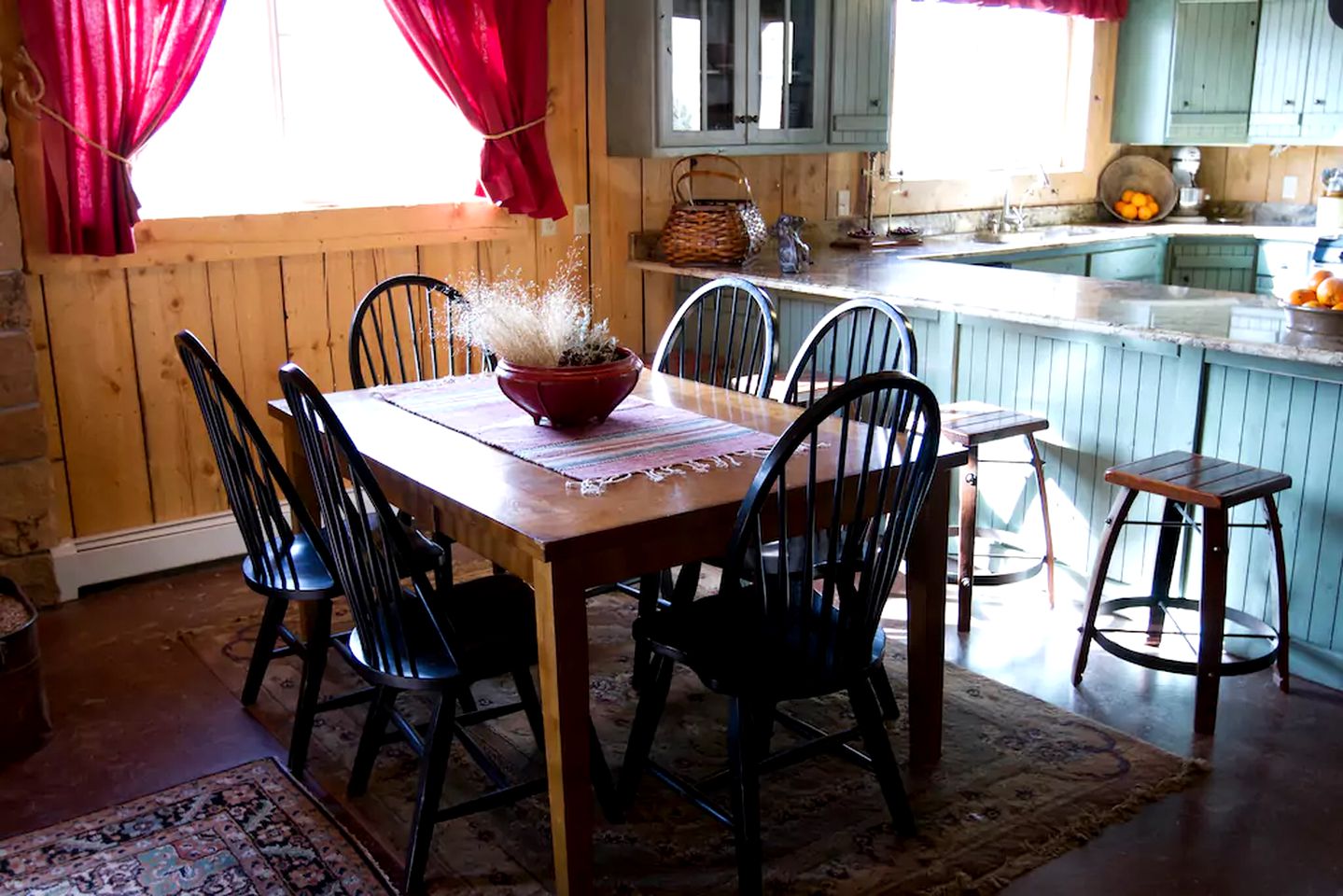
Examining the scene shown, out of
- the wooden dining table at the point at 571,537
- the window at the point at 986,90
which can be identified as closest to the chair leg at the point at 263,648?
the wooden dining table at the point at 571,537

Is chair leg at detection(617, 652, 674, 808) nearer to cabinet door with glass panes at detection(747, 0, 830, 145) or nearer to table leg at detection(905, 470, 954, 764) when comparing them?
table leg at detection(905, 470, 954, 764)

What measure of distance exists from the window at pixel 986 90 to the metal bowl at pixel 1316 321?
261 cm

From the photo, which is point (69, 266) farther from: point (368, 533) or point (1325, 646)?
point (1325, 646)

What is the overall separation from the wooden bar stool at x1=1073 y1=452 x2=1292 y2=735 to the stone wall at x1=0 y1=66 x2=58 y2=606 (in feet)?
9.07

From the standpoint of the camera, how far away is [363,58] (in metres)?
4.00

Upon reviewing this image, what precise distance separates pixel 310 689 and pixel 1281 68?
16.8 feet

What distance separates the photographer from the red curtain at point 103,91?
10.9ft

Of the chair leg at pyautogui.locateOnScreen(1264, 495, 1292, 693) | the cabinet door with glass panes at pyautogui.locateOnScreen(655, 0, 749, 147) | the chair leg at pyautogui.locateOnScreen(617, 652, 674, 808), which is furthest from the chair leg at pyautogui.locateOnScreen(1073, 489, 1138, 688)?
the cabinet door with glass panes at pyautogui.locateOnScreen(655, 0, 749, 147)

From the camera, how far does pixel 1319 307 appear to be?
3.03 meters

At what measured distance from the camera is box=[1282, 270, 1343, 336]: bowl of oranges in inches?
118

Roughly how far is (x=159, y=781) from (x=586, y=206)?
2562 mm

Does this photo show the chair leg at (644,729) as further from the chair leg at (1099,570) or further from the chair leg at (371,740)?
the chair leg at (1099,570)

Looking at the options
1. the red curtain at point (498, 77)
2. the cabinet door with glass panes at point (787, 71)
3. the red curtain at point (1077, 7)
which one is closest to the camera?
the red curtain at point (498, 77)

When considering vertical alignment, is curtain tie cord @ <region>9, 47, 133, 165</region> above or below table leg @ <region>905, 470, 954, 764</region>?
above
